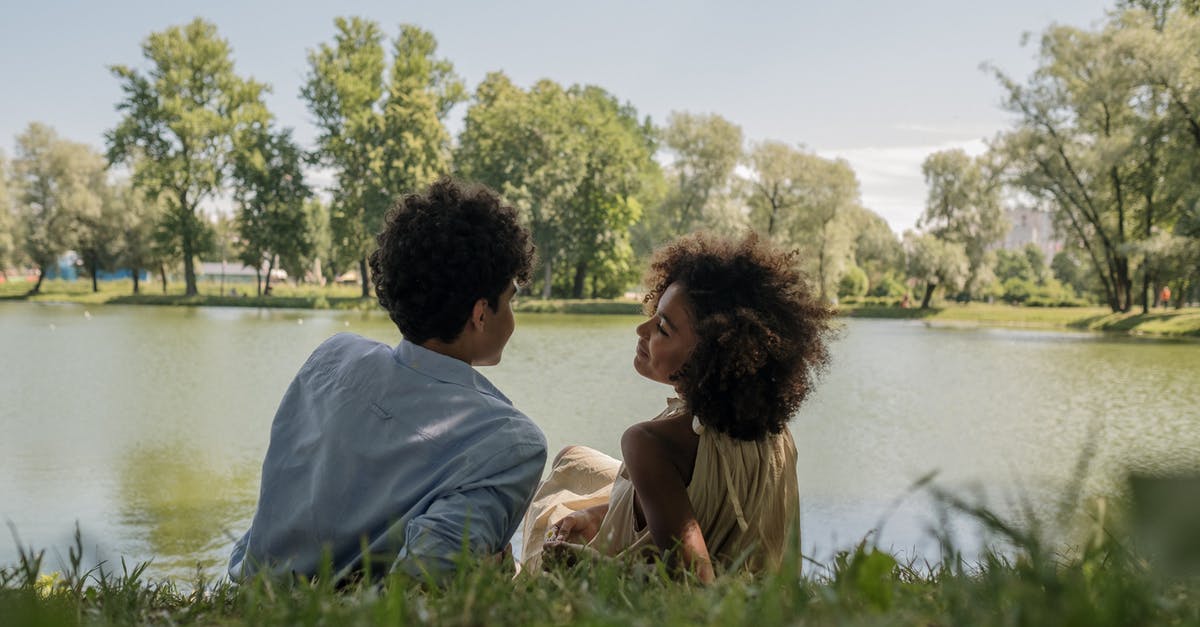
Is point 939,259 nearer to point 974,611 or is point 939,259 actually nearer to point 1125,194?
point 1125,194

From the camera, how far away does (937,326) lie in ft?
107

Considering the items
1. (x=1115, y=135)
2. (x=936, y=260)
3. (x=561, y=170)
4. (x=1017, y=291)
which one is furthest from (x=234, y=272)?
(x=1115, y=135)

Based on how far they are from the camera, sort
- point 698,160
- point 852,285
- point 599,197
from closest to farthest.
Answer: point 698,160 → point 599,197 → point 852,285

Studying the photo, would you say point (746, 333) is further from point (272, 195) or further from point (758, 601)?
point (272, 195)

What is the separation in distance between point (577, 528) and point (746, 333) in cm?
61

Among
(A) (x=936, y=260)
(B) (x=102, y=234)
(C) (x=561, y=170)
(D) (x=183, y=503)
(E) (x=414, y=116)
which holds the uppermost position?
(E) (x=414, y=116)

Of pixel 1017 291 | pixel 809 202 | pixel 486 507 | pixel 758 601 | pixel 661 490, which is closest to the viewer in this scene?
pixel 758 601

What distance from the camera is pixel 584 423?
34.5ft

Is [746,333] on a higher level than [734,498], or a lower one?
higher

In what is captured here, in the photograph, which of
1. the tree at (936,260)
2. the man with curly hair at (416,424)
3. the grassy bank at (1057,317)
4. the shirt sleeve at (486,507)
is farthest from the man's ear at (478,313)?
the tree at (936,260)

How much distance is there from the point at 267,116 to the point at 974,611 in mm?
46439

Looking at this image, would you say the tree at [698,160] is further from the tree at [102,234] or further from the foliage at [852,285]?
the tree at [102,234]

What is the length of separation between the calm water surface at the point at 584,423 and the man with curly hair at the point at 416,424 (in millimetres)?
459

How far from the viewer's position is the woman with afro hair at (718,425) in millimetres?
2092
